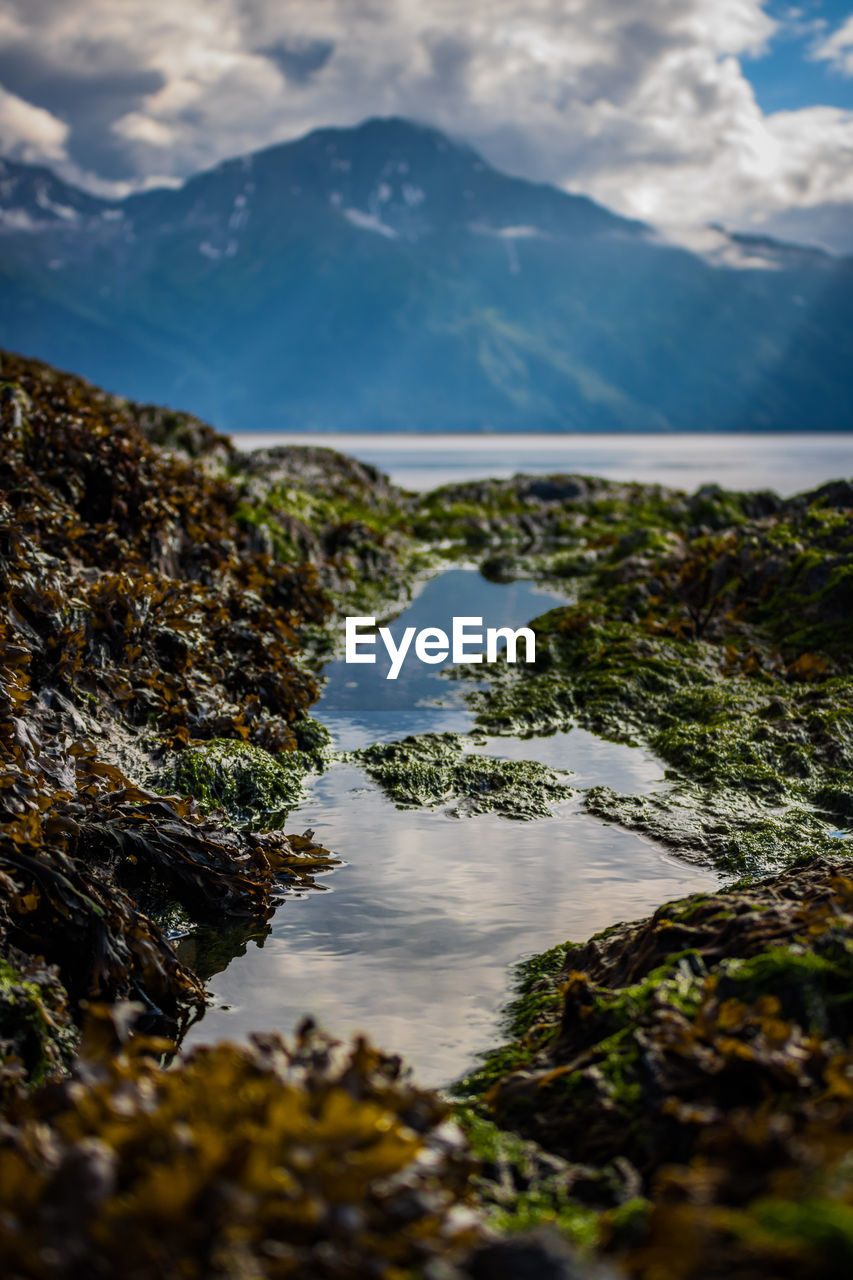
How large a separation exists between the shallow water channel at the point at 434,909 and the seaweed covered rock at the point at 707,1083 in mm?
423

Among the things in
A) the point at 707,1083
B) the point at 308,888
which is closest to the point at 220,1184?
the point at 707,1083

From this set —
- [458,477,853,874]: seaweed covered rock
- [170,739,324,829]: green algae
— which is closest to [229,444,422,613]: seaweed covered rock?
[458,477,853,874]: seaweed covered rock

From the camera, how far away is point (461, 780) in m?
7.23

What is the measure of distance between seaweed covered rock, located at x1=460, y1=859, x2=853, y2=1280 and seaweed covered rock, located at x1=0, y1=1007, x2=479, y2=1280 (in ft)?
1.49

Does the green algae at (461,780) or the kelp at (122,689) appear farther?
the green algae at (461,780)

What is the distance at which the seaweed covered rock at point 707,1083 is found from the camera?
5.56 feet

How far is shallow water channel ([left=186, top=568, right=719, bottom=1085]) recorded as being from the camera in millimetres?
4102

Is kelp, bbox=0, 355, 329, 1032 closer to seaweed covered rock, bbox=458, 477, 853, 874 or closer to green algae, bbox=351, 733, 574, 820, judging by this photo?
green algae, bbox=351, 733, 574, 820

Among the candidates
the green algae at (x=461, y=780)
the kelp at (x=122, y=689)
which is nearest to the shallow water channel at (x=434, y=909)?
the green algae at (x=461, y=780)

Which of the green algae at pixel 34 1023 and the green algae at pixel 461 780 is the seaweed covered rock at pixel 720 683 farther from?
the green algae at pixel 34 1023

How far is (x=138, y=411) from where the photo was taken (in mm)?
22250

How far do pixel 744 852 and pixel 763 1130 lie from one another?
13.1 ft

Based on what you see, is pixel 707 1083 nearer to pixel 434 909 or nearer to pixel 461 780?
pixel 434 909

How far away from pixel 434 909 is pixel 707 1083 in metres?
2.69
